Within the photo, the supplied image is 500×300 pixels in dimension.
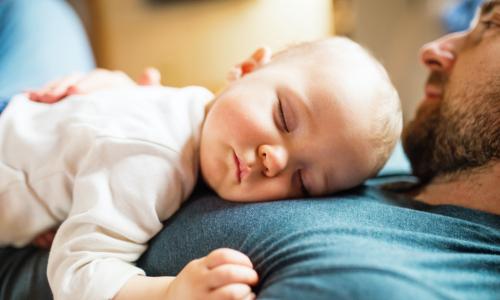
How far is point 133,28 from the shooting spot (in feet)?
11.1

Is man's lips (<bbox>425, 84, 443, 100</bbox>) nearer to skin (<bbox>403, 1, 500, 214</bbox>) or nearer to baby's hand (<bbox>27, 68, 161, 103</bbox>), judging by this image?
skin (<bbox>403, 1, 500, 214</bbox>)

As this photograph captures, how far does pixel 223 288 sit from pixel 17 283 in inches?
19.1

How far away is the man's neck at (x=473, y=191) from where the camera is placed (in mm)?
930

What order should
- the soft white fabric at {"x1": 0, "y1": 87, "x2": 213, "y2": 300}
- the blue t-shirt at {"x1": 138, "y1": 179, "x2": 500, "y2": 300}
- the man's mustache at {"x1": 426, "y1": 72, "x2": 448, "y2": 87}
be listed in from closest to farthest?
the blue t-shirt at {"x1": 138, "y1": 179, "x2": 500, "y2": 300}
the soft white fabric at {"x1": 0, "y1": 87, "x2": 213, "y2": 300}
the man's mustache at {"x1": 426, "y1": 72, "x2": 448, "y2": 87}

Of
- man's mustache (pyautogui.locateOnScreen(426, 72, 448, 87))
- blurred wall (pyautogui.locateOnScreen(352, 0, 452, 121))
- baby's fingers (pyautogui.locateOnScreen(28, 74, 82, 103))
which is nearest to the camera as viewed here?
baby's fingers (pyautogui.locateOnScreen(28, 74, 82, 103))

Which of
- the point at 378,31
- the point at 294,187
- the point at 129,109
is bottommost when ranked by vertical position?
the point at 378,31

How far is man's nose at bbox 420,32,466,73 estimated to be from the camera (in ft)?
3.77

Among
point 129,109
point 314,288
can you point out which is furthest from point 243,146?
point 314,288

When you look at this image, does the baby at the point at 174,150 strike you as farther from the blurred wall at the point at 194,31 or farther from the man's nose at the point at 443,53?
the blurred wall at the point at 194,31

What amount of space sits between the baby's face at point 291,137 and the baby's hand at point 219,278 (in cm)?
24

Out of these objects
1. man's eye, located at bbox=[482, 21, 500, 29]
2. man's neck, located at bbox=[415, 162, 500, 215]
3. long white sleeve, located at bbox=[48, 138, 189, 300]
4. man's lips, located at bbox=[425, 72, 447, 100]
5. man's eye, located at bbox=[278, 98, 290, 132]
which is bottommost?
man's neck, located at bbox=[415, 162, 500, 215]

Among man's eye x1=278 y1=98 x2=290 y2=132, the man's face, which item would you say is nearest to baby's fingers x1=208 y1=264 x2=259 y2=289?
man's eye x1=278 y1=98 x2=290 y2=132

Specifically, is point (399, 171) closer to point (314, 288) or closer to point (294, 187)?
point (294, 187)

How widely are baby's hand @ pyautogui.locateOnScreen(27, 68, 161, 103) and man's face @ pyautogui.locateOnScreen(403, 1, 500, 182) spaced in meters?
0.62
